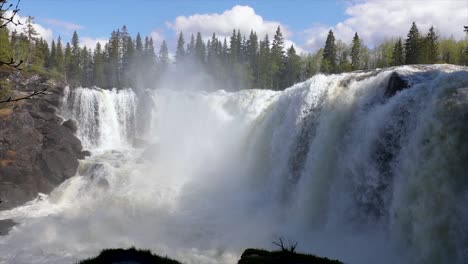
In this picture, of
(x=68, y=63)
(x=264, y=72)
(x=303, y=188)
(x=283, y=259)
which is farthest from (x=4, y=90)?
(x=264, y=72)

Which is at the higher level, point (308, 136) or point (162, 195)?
point (308, 136)

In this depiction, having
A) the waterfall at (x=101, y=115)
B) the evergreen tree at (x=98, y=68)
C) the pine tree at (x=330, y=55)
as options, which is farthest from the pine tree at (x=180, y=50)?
the waterfall at (x=101, y=115)

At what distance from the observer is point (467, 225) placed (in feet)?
27.5

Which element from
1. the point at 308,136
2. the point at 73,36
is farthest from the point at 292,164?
the point at 73,36

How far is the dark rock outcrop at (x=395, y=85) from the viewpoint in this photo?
41.7 ft

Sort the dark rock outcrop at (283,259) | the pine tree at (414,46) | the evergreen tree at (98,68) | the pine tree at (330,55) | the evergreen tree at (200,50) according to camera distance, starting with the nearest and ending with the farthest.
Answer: the dark rock outcrop at (283,259) < the pine tree at (414,46) < the pine tree at (330,55) < the evergreen tree at (98,68) < the evergreen tree at (200,50)

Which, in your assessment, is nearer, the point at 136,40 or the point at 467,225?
the point at 467,225

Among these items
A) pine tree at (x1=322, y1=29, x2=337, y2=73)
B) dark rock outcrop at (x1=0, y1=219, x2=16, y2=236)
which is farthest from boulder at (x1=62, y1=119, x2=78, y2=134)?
pine tree at (x1=322, y1=29, x2=337, y2=73)

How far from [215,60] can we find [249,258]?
7549cm

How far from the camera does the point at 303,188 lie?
15484mm

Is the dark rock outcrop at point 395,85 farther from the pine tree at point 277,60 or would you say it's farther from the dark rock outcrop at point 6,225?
the pine tree at point 277,60

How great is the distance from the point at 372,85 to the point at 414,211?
5.76 meters

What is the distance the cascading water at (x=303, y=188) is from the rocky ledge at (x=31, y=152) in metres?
0.88

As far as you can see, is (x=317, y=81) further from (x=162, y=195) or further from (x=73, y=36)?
(x=73, y=36)
